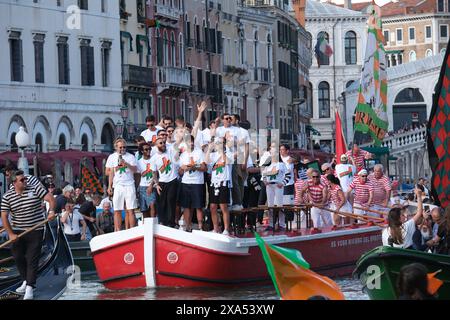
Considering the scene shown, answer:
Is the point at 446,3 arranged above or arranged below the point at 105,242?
above

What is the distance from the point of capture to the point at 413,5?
491ft

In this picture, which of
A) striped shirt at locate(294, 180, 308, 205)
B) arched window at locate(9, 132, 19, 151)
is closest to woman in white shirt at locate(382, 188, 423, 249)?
striped shirt at locate(294, 180, 308, 205)

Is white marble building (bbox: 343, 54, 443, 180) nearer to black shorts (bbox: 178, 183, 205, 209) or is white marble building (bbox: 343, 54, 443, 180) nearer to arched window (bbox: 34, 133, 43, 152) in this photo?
arched window (bbox: 34, 133, 43, 152)

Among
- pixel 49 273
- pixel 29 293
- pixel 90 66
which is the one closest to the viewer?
pixel 29 293

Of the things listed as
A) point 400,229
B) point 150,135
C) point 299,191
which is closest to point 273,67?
point 299,191

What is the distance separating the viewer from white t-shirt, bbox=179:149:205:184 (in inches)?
931

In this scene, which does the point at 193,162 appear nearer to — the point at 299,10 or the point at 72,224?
the point at 72,224

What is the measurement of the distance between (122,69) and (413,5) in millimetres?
97492

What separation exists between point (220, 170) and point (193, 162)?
366 mm

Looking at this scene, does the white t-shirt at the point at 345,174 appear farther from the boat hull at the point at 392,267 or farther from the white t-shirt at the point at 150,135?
the boat hull at the point at 392,267

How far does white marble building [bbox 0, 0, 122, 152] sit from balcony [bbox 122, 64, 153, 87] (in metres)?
0.66

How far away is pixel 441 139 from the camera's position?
59.0ft
